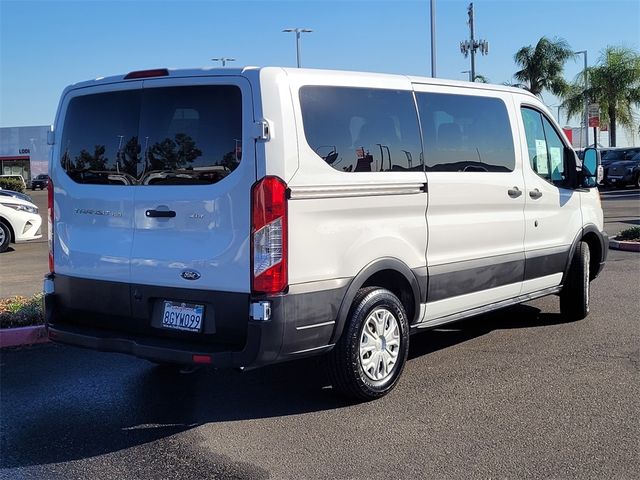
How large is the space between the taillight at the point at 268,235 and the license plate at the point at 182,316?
449 millimetres

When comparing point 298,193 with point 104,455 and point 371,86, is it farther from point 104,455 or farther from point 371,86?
point 104,455

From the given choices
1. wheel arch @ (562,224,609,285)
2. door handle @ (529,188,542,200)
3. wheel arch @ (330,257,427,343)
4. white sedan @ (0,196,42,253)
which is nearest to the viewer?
wheel arch @ (330,257,427,343)

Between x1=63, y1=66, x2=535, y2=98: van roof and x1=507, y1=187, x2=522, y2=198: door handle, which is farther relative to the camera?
x1=507, y1=187, x2=522, y2=198: door handle

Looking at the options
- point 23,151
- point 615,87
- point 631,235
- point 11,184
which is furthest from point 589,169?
point 23,151

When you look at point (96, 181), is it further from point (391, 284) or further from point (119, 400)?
point (391, 284)

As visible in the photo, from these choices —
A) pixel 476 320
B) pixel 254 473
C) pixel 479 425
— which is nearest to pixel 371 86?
pixel 479 425

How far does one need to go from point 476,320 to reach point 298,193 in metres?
3.73

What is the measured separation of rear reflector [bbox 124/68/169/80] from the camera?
4.50 m

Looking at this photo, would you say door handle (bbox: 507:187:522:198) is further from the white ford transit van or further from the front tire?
the front tire

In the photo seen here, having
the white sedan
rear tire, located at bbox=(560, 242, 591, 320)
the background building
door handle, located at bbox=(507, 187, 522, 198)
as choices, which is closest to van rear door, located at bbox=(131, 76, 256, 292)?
door handle, located at bbox=(507, 187, 522, 198)

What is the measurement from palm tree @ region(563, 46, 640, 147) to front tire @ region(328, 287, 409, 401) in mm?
39834

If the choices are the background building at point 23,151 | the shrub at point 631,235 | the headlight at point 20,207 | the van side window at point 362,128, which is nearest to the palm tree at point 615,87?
the shrub at point 631,235

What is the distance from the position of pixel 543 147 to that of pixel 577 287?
1.48 meters

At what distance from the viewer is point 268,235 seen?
161 inches
